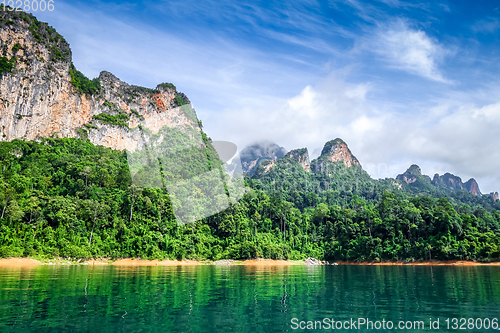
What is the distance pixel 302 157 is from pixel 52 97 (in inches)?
4211

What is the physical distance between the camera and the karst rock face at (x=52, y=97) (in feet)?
204

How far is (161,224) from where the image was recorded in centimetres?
5534

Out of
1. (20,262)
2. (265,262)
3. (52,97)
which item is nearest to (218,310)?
(20,262)

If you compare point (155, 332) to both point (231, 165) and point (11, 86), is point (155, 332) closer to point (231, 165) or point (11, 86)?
point (11, 86)

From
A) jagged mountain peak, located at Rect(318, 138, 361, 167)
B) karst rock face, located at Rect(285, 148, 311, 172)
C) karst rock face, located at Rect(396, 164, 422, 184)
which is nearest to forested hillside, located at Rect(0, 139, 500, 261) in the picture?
karst rock face, located at Rect(285, 148, 311, 172)

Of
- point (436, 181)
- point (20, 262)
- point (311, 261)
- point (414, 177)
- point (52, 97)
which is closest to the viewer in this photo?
point (20, 262)

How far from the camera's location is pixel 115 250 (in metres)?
46.1

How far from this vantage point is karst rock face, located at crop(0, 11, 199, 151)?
62.1 meters

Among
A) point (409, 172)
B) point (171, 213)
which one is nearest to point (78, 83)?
point (171, 213)

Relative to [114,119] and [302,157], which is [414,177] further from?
[114,119]

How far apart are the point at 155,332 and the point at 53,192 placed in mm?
52701

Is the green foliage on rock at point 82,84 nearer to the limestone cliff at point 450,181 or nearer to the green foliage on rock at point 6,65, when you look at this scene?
the green foliage on rock at point 6,65

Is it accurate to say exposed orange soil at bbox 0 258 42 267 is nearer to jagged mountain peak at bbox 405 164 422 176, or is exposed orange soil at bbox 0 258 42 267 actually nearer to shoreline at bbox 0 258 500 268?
shoreline at bbox 0 258 500 268

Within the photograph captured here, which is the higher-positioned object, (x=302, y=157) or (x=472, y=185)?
(x=302, y=157)
